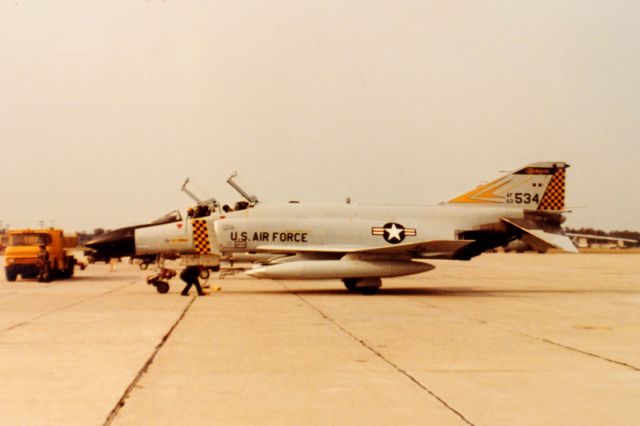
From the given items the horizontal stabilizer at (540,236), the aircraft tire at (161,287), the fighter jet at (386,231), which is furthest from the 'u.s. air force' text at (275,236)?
the horizontal stabilizer at (540,236)

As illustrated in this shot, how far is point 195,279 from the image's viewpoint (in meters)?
19.5

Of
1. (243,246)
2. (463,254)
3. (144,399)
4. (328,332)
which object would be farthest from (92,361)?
(463,254)

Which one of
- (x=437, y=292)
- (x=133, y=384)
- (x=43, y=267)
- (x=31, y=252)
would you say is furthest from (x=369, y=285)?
(x=133, y=384)

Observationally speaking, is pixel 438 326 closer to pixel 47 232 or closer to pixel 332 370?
pixel 332 370

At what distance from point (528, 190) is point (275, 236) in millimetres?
7938

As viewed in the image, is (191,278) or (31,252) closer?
(191,278)

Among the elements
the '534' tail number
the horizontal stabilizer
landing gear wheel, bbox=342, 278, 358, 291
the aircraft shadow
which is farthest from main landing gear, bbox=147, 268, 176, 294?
the '534' tail number

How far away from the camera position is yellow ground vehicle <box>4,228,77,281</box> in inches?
1057

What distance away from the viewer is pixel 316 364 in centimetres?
851

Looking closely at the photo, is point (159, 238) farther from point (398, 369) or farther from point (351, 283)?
point (398, 369)

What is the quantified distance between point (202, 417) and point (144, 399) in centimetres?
87

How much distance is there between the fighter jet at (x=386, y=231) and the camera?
20.3m

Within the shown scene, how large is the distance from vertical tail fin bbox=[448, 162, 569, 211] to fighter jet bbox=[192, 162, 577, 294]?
31 millimetres

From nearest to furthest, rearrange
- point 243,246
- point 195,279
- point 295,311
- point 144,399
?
point 144,399, point 295,311, point 195,279, point 243,246
